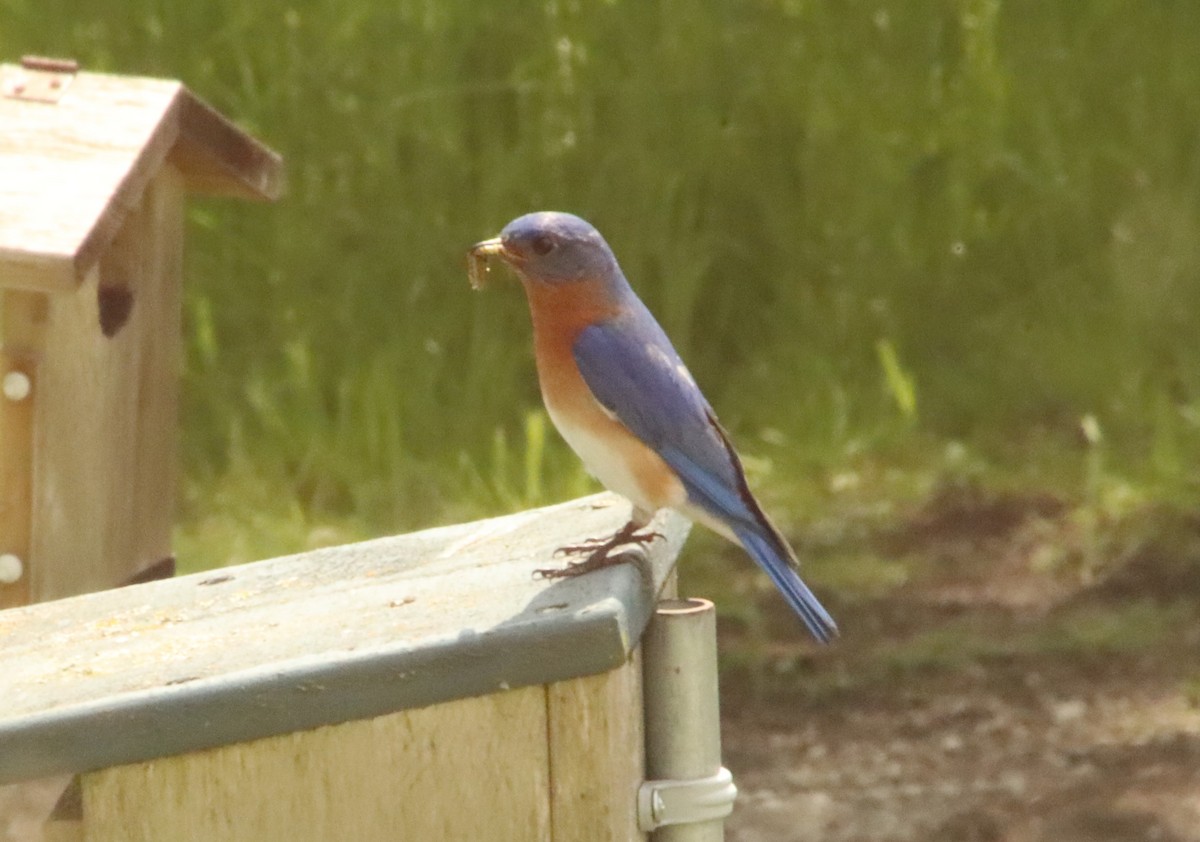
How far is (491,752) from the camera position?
2.22 meters

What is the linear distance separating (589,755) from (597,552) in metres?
0.53

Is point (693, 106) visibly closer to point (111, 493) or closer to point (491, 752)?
point (111, 493)

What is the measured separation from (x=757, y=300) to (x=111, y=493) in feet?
9.31

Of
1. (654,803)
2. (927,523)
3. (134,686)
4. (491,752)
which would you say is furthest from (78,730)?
(927,523)

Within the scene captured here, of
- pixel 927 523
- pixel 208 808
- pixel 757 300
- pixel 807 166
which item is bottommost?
pixel 927 523

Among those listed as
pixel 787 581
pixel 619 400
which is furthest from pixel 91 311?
pixel 787 581

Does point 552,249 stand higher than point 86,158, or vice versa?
point 552,249

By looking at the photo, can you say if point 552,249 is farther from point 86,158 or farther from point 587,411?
point 86,158

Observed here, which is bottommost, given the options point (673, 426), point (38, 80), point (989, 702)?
point (989, 702)

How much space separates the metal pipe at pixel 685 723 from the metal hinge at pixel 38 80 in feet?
8.17

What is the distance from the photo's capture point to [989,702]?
5555 millimetres

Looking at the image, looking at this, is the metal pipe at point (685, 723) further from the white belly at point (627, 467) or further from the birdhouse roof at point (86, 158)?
the birdhouse roof at point (86, 158)

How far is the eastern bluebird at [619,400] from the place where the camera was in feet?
9.55

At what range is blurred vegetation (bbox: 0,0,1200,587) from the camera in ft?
21.1
